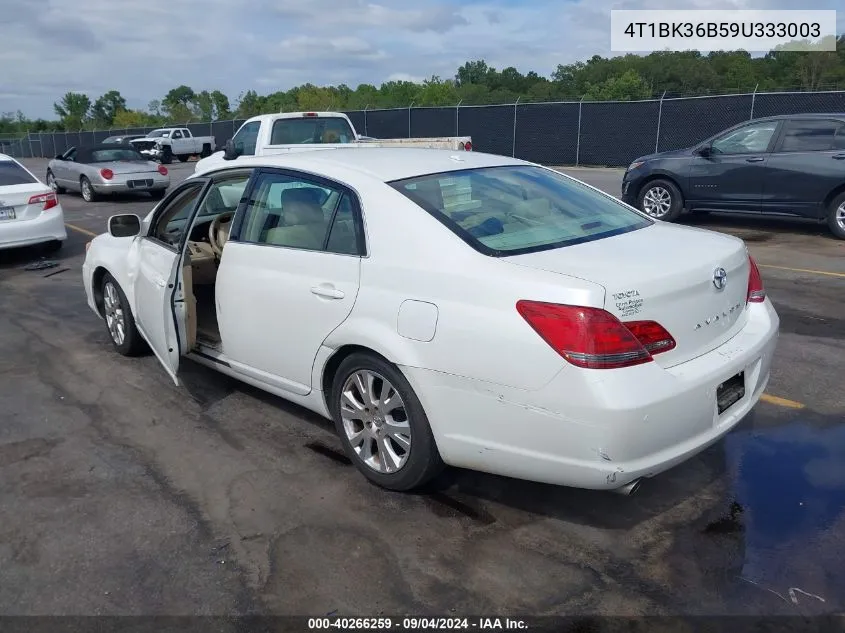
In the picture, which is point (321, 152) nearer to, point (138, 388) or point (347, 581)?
point (138, 388)

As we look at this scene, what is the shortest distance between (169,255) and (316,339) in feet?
5.18

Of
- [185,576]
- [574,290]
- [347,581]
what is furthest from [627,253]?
[185,576]

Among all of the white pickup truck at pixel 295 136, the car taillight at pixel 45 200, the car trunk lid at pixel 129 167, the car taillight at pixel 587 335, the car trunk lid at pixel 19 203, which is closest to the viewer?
the car taillight at pixel 587 335

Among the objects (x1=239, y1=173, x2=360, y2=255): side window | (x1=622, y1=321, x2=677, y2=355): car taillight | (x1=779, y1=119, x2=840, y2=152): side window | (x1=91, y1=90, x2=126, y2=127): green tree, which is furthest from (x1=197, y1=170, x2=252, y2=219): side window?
(x1=91, y1=90, x2=126, y2=127): green tree

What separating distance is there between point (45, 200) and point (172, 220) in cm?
580

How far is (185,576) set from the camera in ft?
9.94

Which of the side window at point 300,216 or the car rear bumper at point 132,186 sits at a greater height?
the side window at point 300,216

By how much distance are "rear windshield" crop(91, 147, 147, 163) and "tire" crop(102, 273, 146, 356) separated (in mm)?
13238

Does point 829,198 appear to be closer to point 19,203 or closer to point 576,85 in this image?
point 19,203

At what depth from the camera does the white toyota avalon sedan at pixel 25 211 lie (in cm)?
953

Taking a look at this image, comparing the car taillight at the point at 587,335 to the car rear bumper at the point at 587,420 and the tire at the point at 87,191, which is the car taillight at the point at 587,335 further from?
the tire at the point at 87,191

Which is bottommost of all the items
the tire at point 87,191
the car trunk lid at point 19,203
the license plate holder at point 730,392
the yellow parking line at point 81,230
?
the yellow parking line at point 81,230

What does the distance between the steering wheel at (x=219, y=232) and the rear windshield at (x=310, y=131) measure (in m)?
7.17

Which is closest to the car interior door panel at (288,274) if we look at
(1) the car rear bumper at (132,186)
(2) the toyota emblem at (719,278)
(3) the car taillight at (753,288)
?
(2) the toyota emblem at (719,278)
